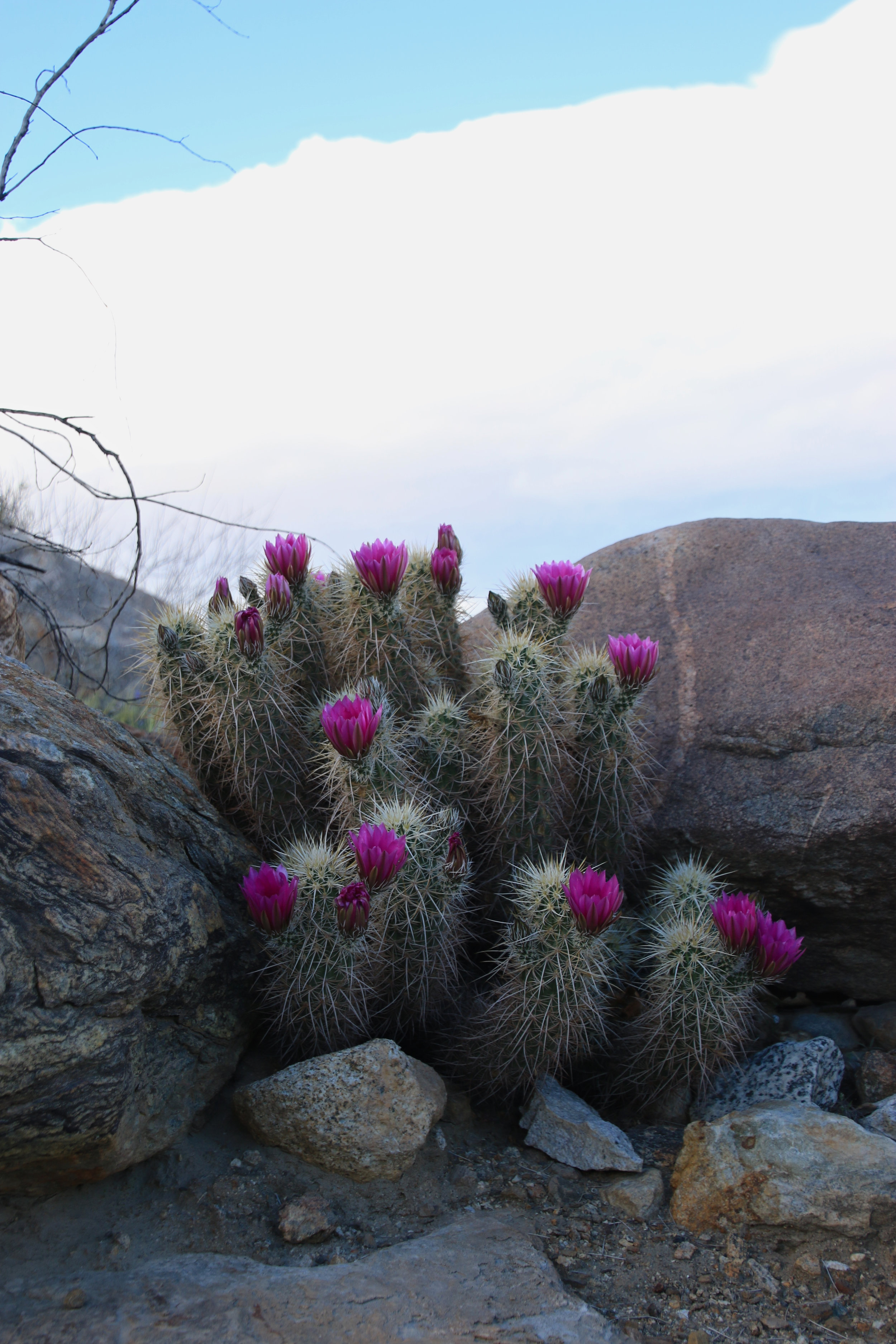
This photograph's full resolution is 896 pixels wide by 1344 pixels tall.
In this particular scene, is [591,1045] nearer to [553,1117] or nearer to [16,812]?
[553,1117]

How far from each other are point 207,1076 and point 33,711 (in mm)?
1287

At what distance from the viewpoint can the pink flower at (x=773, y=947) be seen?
10.7ft

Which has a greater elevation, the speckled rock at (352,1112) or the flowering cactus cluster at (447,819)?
the flowering cactus cluster at (447,819)

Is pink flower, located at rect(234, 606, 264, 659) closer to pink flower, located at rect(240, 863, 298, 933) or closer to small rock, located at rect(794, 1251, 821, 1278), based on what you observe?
pink flower, located at rect(240, 863, 298, 933)

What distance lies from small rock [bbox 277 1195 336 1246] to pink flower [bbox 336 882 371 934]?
30.2 inches

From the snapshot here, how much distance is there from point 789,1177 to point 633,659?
1792 millimetres

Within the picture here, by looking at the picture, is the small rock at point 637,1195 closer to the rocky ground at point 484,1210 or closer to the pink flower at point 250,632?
the rocky ground at point 484,1210

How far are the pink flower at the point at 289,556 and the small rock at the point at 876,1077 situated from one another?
3.01m

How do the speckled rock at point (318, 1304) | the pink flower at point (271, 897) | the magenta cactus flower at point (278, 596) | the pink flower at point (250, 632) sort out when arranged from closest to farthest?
the speckled rock at point (318, 1304) → the pink flower at point (271, 897) → the pink flower at point (250, 632) → the magenta cactus flower at point (278, 596)

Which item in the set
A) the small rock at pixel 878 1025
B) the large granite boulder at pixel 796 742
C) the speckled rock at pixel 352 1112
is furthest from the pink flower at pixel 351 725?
the small rock at pixel 878 1025

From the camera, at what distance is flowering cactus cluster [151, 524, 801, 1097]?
3.18 meters

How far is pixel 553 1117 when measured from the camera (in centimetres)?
328

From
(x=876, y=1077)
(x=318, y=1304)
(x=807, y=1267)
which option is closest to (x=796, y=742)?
(x=876, y=1077)

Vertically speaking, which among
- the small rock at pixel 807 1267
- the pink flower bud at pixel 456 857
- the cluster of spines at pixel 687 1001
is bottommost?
the small rock at pixel 807 1267
